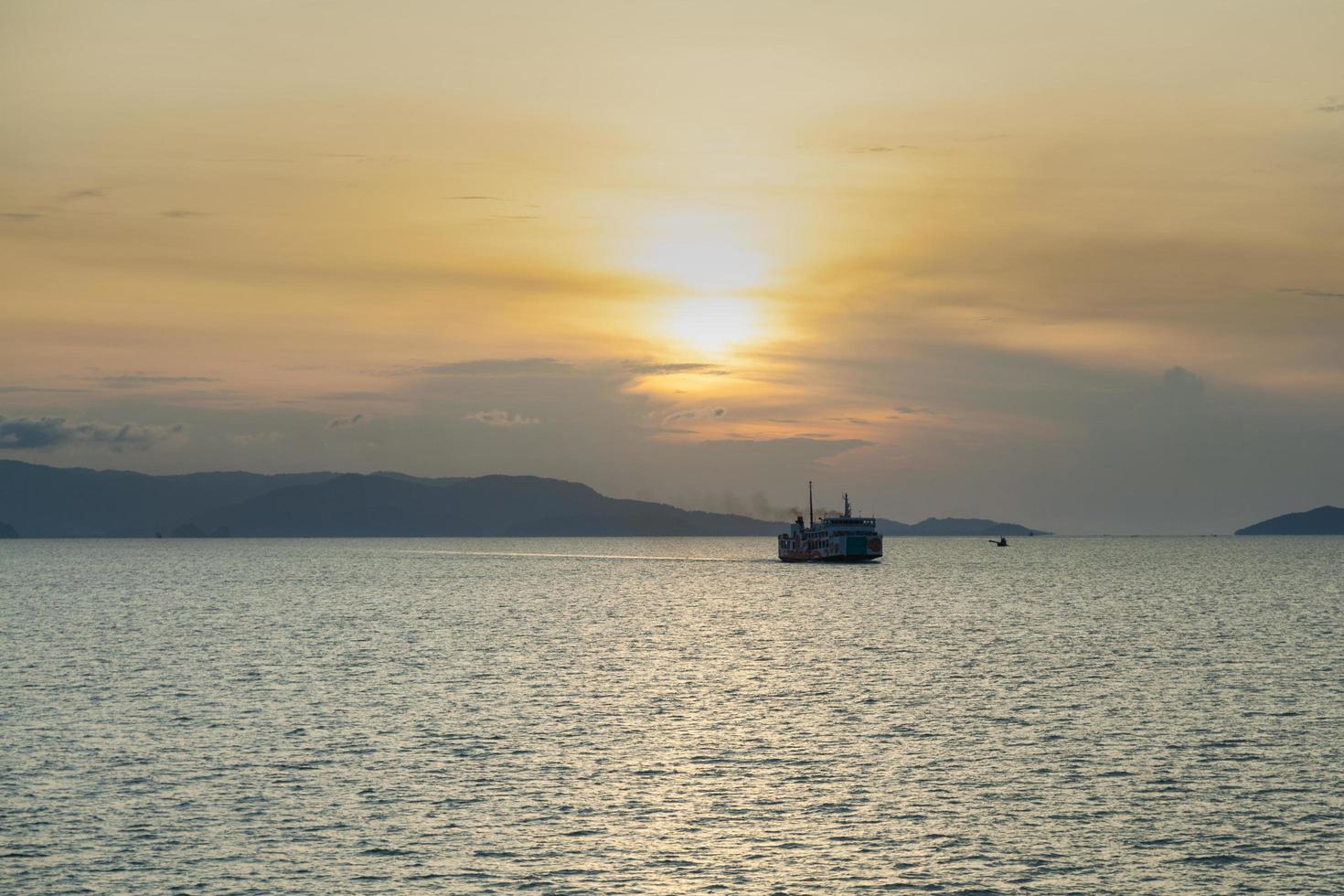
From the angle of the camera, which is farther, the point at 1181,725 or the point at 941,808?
the point at 1181,725

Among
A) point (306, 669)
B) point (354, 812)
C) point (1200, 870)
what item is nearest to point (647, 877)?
point (354, 812)

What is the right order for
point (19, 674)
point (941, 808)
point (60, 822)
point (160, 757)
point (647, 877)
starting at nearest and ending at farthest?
point (647, 877)
point (60, 822)
point (941, 808)
point (160, 757)
point (19, 674)

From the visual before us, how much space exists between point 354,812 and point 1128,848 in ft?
97.9

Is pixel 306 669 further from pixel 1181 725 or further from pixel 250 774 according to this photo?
pixel 1181 725

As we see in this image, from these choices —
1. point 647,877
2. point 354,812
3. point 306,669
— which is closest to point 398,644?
point 306,669

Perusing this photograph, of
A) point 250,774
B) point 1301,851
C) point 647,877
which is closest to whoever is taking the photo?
point 647,877

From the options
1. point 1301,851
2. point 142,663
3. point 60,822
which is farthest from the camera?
point 142,663

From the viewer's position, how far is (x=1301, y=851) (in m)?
45.9

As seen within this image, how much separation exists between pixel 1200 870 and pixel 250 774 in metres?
40.6

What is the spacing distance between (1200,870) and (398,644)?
3774 inches

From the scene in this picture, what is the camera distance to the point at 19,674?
330ft

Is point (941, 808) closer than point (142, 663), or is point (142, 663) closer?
point (941, 808)

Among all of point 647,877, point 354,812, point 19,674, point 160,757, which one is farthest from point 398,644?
point 647,877

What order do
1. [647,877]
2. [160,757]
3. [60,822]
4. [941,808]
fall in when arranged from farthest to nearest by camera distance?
[160,757] < [941,808] < [60,822] < [647,877]
